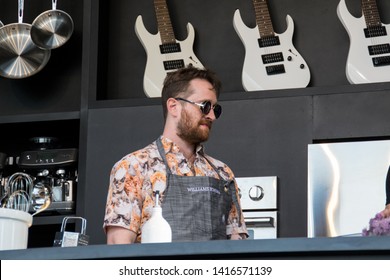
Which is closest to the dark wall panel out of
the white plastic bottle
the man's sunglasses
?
the man's sunglasses

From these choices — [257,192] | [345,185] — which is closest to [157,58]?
[257,192]

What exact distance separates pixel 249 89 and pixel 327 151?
1.83 feet

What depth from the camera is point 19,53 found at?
525 cm

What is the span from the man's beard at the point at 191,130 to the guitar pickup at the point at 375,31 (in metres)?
1.76

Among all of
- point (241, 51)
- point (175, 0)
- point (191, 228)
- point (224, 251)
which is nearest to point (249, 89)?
point (241, 51)

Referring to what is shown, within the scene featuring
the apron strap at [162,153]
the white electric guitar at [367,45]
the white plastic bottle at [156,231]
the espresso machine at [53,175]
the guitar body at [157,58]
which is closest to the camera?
the white plastic bottle at [156,231]

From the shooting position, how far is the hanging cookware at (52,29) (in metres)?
5.18

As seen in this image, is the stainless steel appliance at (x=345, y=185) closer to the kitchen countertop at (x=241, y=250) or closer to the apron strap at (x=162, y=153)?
the apron strap at (x=162, y=153)

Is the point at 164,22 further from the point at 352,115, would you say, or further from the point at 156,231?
the point at 156,231

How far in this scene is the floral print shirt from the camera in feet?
9.82

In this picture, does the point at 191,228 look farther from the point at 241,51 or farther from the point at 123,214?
the point at 241,51

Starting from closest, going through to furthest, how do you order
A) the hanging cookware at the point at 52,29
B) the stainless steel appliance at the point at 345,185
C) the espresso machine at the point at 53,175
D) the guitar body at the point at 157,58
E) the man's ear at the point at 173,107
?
the man's ear at the point at 173,107 → the stainless steel appliance at the point at 345,185 → the espresso machine at the point at 53,175 → the guitar body at the point at 157,58 → the hanging cookware at the point at 52,29

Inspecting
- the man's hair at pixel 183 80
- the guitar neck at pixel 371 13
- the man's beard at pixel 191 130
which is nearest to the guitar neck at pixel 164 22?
the guitar neck at pixel 371 13

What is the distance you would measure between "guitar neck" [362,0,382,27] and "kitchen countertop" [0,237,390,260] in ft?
9.33
